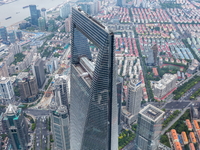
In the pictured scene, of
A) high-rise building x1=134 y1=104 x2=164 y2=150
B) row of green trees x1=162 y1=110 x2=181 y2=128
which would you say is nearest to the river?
row of green trees x1=162 y1=110 x2=181 y2=128

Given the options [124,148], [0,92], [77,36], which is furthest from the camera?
[0,92]

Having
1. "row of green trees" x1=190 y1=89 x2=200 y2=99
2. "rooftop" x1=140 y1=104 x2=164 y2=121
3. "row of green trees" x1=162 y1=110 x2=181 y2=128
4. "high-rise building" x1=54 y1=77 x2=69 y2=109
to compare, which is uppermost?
"rooftop" x1=140 y1=104 x2=164 y2=121

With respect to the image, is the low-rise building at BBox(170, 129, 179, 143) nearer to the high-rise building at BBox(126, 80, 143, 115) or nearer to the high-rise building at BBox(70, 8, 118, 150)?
the high-rise building at BBox(126, 80, 143, 115)

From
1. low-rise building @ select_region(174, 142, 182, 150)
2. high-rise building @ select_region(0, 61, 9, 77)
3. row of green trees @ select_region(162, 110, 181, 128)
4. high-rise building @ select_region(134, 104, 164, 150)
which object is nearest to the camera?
high-rise building @ select_region(134, 104, 164, 150)

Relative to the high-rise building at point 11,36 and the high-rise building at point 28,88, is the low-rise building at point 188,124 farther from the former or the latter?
the high-rise building at point 11,36

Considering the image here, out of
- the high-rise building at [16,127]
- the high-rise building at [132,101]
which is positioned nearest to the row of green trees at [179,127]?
the high-rise building at [132,101]

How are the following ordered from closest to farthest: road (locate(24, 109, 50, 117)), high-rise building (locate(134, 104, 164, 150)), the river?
high-rise building (locate(134, 104, 164, 150)), road (locate(24, 109, 50, 117)), the river

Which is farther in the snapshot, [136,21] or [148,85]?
[136,21]

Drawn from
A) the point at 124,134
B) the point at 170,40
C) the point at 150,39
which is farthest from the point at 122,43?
the point at 124,134

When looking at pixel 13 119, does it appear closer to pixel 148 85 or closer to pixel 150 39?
pixel 148 85
